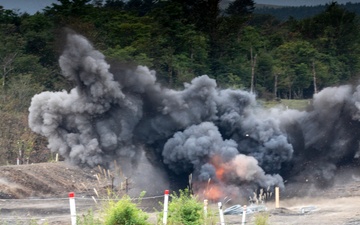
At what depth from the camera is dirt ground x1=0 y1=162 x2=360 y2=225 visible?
3494cm

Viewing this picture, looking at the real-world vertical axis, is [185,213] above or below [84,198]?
below

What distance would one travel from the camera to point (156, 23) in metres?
89.8

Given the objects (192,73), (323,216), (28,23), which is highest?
(28,23)

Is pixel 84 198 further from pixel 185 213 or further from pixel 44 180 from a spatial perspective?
pixel 185 213

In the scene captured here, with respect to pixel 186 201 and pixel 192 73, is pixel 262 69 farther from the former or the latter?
pixel 186 201

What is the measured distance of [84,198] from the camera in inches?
1469

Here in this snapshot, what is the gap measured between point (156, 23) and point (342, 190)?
145 feet

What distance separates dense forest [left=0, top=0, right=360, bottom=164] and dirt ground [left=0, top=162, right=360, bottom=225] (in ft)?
33.9

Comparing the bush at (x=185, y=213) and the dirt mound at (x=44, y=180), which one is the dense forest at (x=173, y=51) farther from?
the bush at (x=185, y=213)

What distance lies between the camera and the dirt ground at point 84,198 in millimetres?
34938

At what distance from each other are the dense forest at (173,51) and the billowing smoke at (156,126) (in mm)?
7775

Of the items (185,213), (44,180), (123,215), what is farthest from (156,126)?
(123,215)

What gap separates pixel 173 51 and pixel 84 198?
48.0m

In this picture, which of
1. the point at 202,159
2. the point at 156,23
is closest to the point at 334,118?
the point at 202,159
